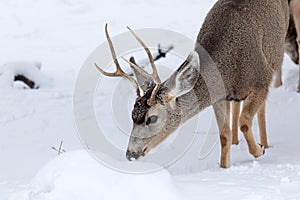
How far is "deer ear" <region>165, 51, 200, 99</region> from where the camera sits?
16.3ft

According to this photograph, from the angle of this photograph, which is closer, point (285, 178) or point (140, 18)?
point (285, 178)

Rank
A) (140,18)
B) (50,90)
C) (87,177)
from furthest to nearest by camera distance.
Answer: (140,18) → (50,90) → (87,177)

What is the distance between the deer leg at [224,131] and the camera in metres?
5.79

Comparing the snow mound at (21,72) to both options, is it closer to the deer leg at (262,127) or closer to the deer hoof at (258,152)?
the deer leg at (262,127)

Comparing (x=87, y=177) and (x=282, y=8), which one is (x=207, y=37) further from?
(x=87, y=177)

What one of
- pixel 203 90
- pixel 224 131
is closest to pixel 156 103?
pixel 203 90

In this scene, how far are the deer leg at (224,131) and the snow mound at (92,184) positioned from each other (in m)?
1.65

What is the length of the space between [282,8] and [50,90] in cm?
340

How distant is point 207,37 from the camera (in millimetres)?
5629

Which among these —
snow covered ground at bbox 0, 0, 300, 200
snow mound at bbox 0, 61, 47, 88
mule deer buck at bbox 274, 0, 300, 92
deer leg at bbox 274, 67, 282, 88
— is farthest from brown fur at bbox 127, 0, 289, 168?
snow mound at bbox 0, 61, 47, 88

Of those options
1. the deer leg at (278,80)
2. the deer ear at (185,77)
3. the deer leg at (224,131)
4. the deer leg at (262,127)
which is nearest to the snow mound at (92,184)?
the deer ear at (185,77)

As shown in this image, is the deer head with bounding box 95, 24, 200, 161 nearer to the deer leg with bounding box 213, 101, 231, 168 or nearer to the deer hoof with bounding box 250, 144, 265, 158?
the deer leg with bounding box 213, 101, 231, 168

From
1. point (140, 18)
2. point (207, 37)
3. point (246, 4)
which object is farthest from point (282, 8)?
point (140, 18)

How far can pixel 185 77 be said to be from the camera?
5043 mm
